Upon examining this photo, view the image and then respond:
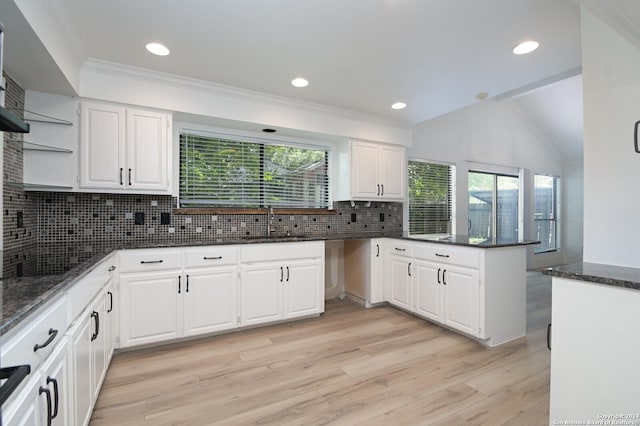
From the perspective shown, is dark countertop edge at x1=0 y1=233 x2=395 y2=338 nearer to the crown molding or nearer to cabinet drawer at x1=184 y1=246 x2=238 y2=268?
cabinet drawer at x1=184 y1=246 x2=238 y2=268

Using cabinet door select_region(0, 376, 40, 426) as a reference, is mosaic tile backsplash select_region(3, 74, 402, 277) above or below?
above

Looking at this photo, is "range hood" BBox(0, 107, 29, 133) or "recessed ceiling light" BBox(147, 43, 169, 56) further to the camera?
"recessed ceiling light" BBox(147, 43, 169, 56)

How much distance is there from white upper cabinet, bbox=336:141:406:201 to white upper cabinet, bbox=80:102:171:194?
206 centimetres

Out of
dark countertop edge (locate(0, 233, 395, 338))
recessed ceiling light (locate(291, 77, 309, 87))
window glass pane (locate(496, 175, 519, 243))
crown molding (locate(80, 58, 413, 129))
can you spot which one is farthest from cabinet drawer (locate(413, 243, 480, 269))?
window glass pane (locate(496, 175, 519, 243))

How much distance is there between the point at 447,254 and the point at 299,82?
2201 mm

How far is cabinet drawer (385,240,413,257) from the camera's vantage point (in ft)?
11.6

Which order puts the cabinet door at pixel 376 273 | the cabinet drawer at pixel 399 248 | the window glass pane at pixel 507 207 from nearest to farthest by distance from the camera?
1. the cabinet drawer at pixel 399 248
2. the cabinet door at pixel 376 273
3. the window glass pane at pixel 507 207

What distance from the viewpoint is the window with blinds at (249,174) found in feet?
11.3

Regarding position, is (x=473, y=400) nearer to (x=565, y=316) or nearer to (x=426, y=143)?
(x=565, y=316)

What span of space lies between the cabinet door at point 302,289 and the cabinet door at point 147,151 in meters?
1.50

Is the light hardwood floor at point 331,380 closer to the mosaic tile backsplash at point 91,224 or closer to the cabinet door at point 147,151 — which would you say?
the mosaic tile backsplash at point 91,224

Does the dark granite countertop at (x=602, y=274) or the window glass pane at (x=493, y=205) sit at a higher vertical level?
the window glass pane at (x=493, y=205)

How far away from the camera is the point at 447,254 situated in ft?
10.1

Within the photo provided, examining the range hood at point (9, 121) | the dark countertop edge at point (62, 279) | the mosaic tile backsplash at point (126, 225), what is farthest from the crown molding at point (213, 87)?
the range hood at point (9, 121)
